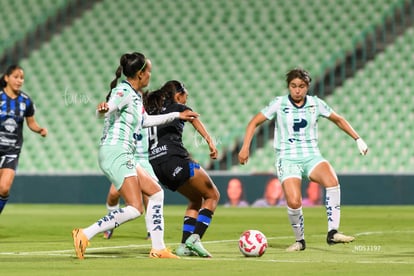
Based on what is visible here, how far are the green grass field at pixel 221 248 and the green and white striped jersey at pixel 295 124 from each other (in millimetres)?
1057

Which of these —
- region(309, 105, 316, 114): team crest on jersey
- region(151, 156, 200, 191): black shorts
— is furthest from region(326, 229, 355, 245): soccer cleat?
region(151, 156, 200, 191): black shorts

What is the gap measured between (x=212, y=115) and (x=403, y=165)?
499 centimetres

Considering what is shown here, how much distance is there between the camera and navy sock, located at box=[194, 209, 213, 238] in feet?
32.7

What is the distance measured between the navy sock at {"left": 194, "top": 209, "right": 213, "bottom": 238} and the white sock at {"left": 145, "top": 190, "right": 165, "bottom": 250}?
842 mm

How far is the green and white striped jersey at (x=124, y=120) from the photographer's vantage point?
29.8 ft

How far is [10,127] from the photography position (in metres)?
13.0

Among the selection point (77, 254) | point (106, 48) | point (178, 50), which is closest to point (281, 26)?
point (178, 50)

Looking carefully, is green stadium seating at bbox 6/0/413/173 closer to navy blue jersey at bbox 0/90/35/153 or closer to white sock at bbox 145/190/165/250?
navy blue jersey at bbox 0/90/35/153

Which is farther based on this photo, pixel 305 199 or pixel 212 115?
pixel 212 115

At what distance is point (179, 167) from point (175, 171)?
58mm

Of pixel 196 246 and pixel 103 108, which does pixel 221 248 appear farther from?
pixel 103 108

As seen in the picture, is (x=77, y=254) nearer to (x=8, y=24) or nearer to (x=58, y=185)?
(x=58, y=185)

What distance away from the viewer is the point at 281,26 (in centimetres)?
2691

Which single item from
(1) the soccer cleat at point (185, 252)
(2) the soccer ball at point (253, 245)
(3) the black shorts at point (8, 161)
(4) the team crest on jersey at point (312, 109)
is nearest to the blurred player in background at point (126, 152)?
(1) the soccer cleat at point (185, 252)
